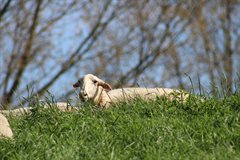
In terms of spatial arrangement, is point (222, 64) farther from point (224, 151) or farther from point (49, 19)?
point (224, 151)

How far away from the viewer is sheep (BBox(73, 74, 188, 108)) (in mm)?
10703

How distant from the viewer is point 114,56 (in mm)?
26609

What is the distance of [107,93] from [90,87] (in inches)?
15.6

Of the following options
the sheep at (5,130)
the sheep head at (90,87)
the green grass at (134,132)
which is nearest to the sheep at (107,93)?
the sheep head at (90,87)

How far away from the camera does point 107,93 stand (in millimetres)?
11219

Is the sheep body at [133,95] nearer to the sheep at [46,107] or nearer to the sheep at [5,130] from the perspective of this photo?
the sheep at [46,107]

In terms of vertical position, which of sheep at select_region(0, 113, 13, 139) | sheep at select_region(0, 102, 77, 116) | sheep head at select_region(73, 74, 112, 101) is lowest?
sheep at select_region(0, 113, 13, 139)

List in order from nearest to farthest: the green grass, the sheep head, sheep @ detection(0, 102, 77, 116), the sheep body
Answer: the green grass < sheep @ detection(0, 102, 77, 116) < the sheep body < the sheep head

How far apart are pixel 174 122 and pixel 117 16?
1739 centimetres

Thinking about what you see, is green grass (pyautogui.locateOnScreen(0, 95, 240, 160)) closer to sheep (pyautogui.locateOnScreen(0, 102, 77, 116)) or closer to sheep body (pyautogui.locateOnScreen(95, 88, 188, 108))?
sheep (pyautogui.locateOnScreen(0, 102, 77, 116))

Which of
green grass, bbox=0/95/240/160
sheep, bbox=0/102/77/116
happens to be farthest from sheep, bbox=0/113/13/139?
sheep, bbox=0/102/77/116

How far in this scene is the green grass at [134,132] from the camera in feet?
27.8

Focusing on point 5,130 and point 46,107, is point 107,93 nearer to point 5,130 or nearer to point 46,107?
point 46,107

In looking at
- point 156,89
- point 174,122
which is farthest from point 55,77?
point 174,122
